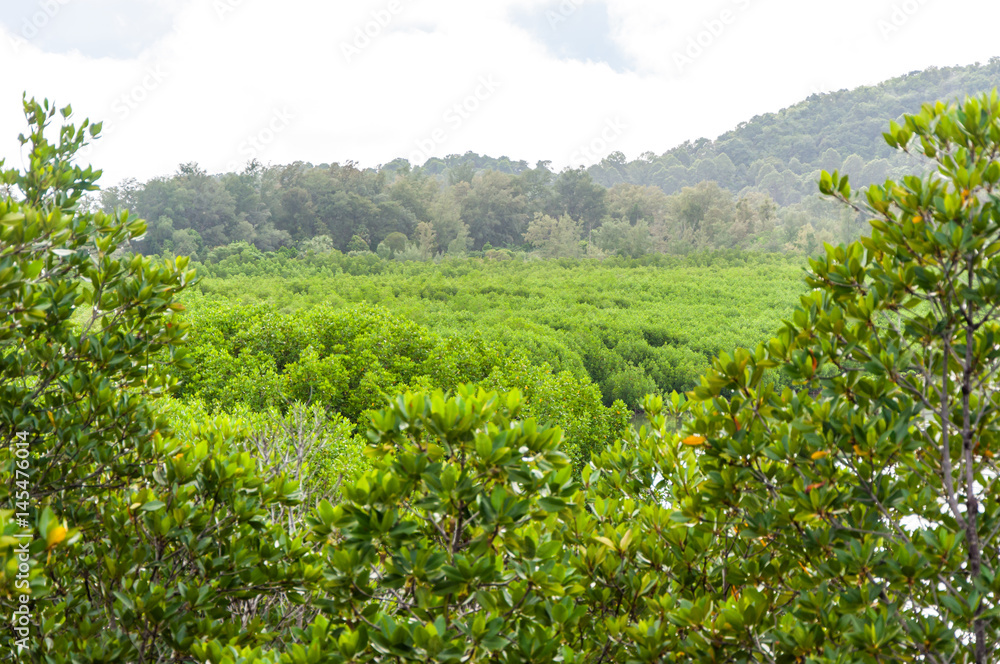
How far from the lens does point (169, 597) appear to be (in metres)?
1.90

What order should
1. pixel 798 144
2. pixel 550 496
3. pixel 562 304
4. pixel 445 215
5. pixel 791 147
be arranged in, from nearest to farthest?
1. pixel 550 496
2. pixel 562 304
3. pixel 445 215
4. pixel 798 144
5. pixel 791 147

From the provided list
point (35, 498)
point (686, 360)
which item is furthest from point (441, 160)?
point (35, 498)

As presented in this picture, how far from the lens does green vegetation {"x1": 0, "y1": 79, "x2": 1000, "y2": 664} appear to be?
1463mm

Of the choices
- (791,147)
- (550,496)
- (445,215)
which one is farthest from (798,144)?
(550,496)

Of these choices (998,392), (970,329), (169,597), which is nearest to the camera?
(970,329)

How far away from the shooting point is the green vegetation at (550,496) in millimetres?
1463

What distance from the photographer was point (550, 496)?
1.48 metres

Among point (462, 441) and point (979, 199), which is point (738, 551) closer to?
point (462, 441)

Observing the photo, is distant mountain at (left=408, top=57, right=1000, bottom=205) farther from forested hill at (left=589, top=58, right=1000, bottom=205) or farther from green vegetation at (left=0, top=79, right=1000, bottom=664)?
green vegetation at (left=0, top=79, right=1000, bottom=664)

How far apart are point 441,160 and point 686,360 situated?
64902 mm

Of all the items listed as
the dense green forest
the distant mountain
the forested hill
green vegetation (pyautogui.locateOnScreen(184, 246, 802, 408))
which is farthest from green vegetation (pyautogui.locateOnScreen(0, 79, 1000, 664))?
the forested hill

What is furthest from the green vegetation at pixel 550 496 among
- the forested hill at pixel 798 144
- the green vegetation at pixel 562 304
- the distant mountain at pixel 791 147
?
the forested hill at pixel 798 144

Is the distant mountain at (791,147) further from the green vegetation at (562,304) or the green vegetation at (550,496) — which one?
the green vegetation at (550,496)

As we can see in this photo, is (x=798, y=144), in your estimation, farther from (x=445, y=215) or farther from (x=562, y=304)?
(x=562, y=304)
